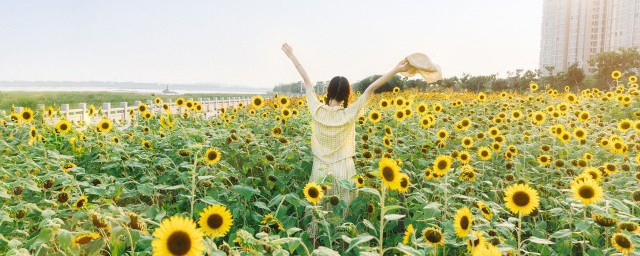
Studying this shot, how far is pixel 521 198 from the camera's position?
2221mm

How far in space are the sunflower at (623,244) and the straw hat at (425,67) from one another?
1652 mm

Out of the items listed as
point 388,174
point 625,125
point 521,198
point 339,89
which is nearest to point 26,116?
point 339,89

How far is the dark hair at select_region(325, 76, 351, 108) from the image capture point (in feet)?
12.7

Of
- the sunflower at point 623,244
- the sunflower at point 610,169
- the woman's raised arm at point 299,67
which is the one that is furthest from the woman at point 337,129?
the sunflower at point 623,244

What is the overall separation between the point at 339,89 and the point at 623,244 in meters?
2.14

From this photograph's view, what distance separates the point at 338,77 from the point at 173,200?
4.93ft

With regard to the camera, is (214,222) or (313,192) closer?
(214,222)

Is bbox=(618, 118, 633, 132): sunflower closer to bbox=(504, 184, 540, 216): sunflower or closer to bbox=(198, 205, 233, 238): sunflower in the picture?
bbox=(504, 184, 540, 216): sunflower

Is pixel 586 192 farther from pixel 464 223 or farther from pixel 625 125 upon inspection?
pixel 625 125

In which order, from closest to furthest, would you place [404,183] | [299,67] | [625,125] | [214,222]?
[214,222] → [404,183] → [299,67] → [625,125]

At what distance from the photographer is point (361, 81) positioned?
25.9 m

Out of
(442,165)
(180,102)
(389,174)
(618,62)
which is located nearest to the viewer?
(389,174)

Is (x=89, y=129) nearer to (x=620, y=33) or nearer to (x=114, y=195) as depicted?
(x=114, y=195)

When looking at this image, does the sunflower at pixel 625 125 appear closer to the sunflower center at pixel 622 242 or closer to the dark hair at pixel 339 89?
the dark hair at pixel 339 89
